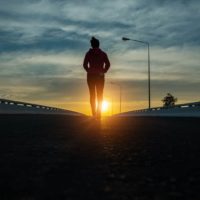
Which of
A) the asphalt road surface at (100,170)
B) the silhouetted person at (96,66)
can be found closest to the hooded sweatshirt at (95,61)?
the silhouetted person at (96,66)

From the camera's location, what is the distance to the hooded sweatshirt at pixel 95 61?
1930cm

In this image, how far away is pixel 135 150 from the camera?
7512mm

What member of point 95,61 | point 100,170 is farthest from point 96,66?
point 100,170

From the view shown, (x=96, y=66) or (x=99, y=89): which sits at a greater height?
(x=96, y=66)

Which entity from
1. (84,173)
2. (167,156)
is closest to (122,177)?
(84,173)

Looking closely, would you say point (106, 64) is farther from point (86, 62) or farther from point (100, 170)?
point (100, 170)

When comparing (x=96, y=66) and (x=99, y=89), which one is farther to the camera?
(x=99, y=89)

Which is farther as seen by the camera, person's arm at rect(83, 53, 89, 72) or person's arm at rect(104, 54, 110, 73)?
person's arm at rect(104, 54, 110, 73)

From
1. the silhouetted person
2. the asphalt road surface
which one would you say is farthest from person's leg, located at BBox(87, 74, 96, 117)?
the asphalt road surface

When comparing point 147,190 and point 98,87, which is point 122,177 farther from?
point 98,87

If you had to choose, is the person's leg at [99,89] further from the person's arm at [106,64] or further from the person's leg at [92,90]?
the person's arm at [106,64]

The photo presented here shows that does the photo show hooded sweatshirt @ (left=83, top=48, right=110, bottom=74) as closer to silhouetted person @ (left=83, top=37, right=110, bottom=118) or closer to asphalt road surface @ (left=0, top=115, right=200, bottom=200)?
silhouetted person @ (left=83, top=37, right=110, bottom=118)

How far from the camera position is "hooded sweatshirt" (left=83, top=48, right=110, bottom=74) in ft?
63.3

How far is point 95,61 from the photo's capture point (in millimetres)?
19297
